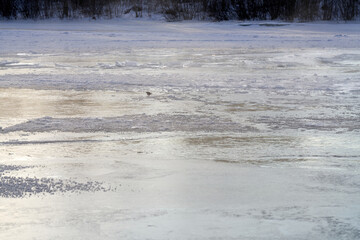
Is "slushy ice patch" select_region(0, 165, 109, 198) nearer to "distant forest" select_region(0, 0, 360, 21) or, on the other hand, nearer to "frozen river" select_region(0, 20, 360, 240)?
"frozen river" select_region(0, 20, 360, 240)

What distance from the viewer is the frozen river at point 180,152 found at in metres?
3.02

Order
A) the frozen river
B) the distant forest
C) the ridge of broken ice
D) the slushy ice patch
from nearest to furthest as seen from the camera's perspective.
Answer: the frozen river → the slushy ice patch → the ridge of broken ice → the distant forest

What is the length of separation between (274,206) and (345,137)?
2070 millimetres

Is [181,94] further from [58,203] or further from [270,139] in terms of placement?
[58,203]

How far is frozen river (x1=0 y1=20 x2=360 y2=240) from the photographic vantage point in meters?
3.02

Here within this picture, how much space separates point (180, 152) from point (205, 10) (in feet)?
86.0

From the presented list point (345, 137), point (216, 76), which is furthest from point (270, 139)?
point (216, 76)

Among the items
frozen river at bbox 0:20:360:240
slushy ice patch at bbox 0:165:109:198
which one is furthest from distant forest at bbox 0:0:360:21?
slushy ice patch at bbox 0:165:109:198

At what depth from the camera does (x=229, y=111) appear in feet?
20.9

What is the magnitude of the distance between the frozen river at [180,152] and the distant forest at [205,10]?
61.4 feet

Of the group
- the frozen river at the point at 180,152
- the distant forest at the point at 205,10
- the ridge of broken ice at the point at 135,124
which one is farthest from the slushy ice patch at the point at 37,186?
the distant forest at the point at 205,10

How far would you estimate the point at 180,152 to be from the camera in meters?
4.53

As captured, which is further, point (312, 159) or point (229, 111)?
point (229, 111)

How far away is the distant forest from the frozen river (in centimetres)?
1870
